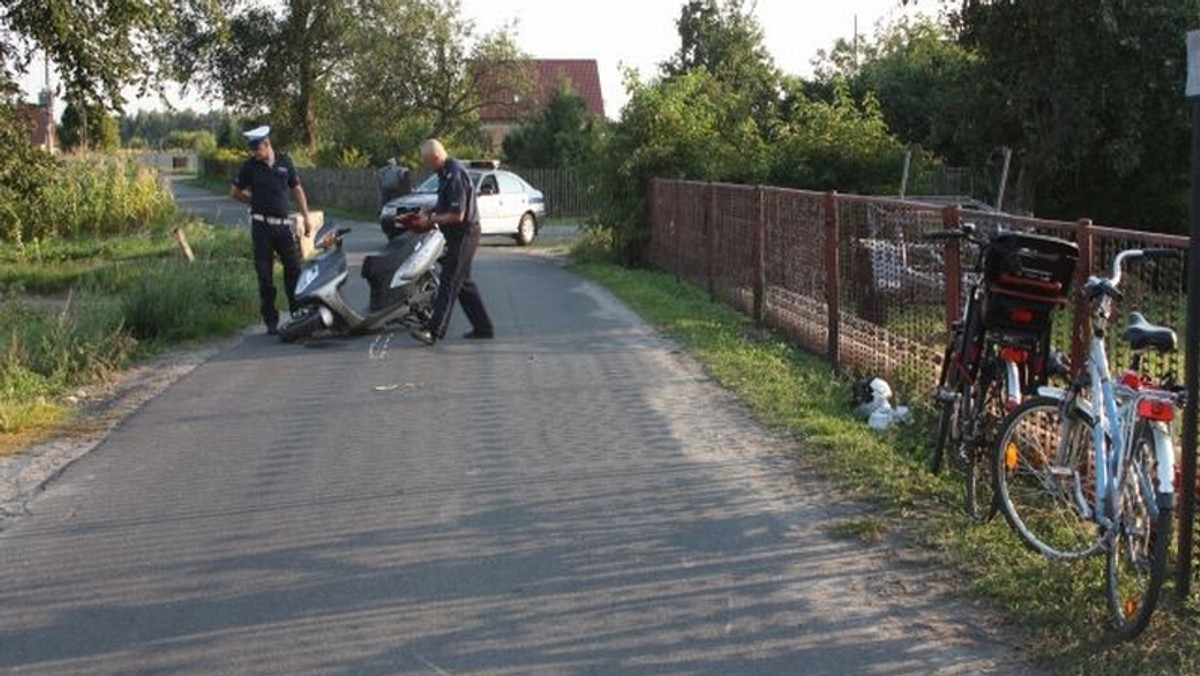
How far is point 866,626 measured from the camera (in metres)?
5.01

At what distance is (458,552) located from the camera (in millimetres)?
5941

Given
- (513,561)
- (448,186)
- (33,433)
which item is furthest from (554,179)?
(513,561)

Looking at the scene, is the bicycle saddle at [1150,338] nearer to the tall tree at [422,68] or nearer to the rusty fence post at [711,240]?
the rusty fence post at [711,240]

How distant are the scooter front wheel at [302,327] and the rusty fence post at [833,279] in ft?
15.0

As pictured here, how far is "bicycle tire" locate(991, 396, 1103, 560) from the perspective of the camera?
5566 mm

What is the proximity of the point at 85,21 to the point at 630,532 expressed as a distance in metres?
11.5

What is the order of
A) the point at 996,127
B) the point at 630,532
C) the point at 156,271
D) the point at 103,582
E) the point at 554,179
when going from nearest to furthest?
the point at 103,582 < the point at 630,532 < the point at 156,271 < the point at 996,127 < the point at 554,179

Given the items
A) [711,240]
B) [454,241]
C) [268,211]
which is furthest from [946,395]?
[711,240]

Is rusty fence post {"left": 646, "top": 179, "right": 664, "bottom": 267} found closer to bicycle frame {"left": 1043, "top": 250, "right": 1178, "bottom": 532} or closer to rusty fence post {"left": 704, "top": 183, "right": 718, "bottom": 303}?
rusty fence post {"left": 704, "top": 183, "right": 718, "bottom": 303}

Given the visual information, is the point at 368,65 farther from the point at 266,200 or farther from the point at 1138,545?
the point at 1138,545

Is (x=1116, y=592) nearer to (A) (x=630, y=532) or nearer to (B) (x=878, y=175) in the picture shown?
(A) (x=630, y=532)

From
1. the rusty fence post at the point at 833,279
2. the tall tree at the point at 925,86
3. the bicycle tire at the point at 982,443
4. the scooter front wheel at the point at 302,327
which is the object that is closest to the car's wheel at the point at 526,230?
the tall tree at the point at 925,86

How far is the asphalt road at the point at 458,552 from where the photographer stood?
4809 millimetres

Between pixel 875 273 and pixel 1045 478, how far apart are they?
4225 mm
